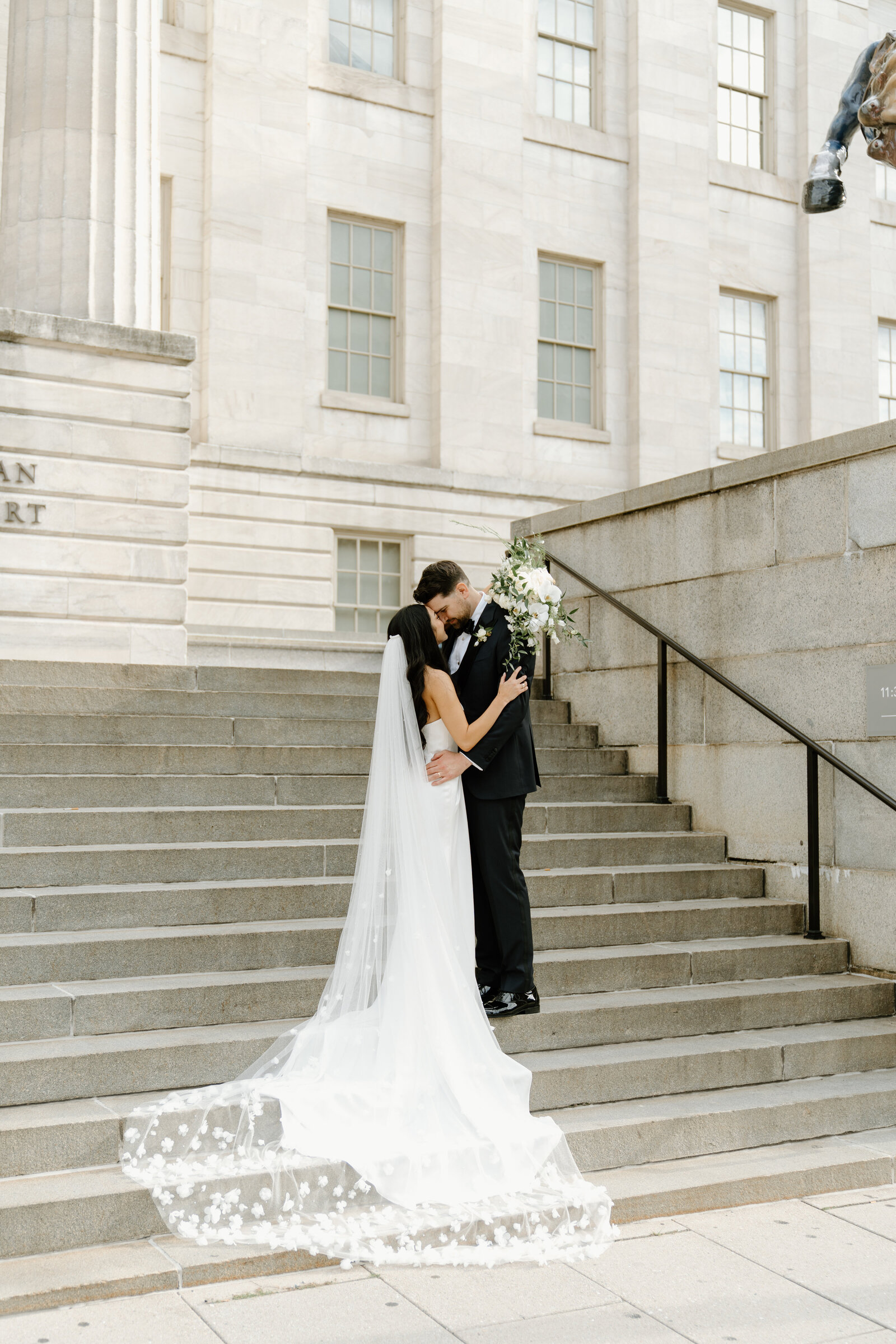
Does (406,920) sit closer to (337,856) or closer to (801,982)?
(337,856)

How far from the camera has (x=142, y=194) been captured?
1152cm

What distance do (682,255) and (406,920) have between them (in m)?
18.0

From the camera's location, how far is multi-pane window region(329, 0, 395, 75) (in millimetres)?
18672

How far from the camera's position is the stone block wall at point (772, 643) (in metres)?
7.66

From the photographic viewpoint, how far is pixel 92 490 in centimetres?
1088

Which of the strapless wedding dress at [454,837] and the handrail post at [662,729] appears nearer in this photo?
the strapless wedding dress at [454,837]

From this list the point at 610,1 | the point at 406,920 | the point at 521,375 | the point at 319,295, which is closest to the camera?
the point at 406,920

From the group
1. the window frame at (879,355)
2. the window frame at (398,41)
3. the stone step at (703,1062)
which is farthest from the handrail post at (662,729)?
the window frame at (879,355)

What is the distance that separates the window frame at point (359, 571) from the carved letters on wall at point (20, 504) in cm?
737

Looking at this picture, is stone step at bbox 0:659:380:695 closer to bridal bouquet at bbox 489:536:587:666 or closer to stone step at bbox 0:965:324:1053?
bridal bouquet at bbox 489:536:587:666

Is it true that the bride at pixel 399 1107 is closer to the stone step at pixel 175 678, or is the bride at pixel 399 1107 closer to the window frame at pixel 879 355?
the stone step at pixel 175 678

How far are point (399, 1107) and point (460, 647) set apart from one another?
7.03 ft

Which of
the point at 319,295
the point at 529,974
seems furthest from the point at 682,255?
the point at 529,974

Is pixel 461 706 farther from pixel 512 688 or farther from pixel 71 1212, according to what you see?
pixel 71 1212
